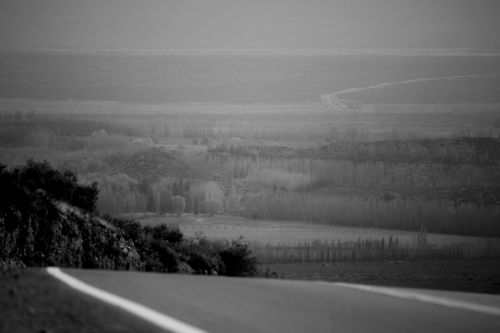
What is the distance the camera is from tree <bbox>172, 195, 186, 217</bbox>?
324 feet

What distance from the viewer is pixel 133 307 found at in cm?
814

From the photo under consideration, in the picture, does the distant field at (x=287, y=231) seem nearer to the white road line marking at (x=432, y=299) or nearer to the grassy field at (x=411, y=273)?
the grassy field at (x=411, y=273)

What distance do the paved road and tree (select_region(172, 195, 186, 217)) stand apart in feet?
287

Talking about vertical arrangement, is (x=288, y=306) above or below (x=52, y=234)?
above

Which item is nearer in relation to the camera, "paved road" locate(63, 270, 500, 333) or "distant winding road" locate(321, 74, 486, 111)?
"paved road" locate(63, 270, 500, 333)

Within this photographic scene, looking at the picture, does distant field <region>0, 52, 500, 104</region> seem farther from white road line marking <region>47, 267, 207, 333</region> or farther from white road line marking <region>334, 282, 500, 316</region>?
white road line marking <region>47, 267, 207, 333</region>

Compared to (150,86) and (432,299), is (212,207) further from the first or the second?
(432,299)

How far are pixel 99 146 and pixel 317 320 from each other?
404 ft

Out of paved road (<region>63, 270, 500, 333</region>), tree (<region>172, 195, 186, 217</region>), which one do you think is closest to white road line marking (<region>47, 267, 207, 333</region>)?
paved road (<region>63, 270, 500, 333</region>)

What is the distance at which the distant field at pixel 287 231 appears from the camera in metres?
89.5

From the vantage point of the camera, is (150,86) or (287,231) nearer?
(287,231)

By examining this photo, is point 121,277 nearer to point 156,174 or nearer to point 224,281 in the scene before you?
point 224,281

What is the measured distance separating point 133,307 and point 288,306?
1735 millimetres

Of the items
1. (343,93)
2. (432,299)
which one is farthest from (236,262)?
(343,93)
